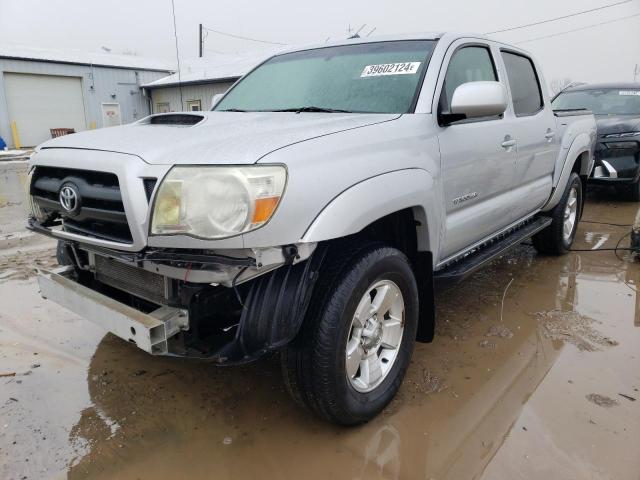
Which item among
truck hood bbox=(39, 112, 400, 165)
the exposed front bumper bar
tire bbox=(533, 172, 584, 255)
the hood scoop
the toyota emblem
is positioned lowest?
tire bbox=(533, 172, 584, 255)

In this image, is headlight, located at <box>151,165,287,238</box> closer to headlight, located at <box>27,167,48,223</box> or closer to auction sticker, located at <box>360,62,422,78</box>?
headlight, located at <box>27,167,48,223</box>

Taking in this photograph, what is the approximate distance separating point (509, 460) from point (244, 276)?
1.46 metres

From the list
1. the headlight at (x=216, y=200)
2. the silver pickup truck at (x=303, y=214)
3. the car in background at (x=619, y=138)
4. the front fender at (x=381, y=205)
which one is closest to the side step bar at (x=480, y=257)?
the silver pickup truck at (x=303, y=214)

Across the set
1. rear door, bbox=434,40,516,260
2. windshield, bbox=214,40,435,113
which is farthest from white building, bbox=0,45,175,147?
rear door, bbox=434,40,516,260

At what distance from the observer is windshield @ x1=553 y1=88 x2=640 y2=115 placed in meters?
8.34

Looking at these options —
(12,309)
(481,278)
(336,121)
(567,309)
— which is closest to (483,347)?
(567,309)

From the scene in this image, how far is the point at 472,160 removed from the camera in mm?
3088

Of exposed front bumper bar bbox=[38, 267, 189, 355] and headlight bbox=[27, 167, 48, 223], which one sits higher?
headlight bbox=[27, 167, 48, 223]

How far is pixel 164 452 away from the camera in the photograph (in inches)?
92.2

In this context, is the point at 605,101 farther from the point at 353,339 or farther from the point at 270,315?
the point at 270,315

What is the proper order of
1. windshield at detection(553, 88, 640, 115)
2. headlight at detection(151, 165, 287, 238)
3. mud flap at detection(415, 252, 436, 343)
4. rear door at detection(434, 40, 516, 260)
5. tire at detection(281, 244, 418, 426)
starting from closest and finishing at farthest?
headlight at detection(151, 165, 287, 238) → tire at detection(281, 244, 418, 426) → mud flap at detection(415, 252, 436, 343) → rear door at detection(434, 40, 516, 260) → windshield at detection(553, 88, 640, 115)

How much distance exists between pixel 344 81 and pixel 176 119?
1.06 meters

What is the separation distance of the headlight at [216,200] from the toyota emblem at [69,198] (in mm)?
531

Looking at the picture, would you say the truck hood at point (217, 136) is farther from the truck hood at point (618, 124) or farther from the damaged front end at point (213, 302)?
the truck hood at point (618, 124)
